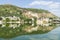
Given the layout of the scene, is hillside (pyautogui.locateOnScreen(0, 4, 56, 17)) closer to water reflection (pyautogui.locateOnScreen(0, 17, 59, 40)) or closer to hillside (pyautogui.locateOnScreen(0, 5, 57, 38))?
hillside (pyautogui.locateOnScreen(0, 5, 57, 38))

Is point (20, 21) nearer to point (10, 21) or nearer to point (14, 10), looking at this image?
point (10, 21)

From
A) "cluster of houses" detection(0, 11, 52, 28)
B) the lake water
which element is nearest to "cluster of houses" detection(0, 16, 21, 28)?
"cluster of houses" detection(0, 11, 52, 28)

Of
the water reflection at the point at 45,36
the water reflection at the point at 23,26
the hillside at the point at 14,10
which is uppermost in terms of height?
the hillside at the point at 14,10

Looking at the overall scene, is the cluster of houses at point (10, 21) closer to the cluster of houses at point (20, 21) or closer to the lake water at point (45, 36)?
the cluster of houses at point (20, 21)

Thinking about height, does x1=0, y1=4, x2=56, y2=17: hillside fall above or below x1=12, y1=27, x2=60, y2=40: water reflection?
above

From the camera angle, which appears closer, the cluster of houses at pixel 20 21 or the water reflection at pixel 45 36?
the water reflection at pixel 45 36

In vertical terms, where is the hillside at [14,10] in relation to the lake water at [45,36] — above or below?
above

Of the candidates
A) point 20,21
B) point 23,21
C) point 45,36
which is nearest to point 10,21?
point 20,21

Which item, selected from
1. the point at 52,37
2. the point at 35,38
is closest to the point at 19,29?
the point at 35,38

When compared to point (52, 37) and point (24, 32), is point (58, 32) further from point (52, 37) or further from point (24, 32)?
point (24, 32)

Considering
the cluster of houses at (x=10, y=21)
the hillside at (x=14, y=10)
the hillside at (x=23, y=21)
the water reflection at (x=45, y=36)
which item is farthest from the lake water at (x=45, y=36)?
the hillside at (x=14, y=10)

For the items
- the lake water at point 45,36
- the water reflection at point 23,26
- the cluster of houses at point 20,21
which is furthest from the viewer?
the cluster of houses at point 20,21
